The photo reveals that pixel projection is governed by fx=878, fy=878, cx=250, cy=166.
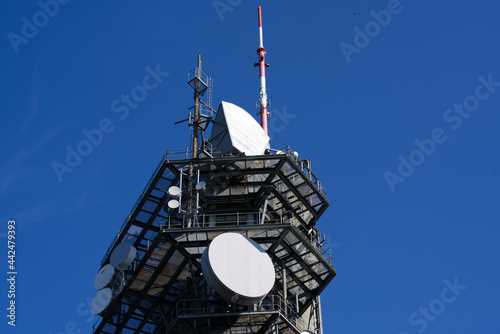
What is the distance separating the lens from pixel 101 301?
171 feet

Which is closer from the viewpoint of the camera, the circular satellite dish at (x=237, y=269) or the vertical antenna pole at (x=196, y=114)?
the circular satellite dish at (x=237, y=269)

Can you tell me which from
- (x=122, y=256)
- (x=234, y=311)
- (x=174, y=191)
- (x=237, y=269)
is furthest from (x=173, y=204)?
(x=234, y=311)

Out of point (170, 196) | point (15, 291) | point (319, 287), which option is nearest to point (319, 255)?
point (319, 287)

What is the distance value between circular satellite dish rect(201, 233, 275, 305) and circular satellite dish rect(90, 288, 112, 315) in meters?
8.22

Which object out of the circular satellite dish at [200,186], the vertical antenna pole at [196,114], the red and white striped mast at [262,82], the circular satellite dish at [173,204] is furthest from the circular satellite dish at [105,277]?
the red and white striped mast at [262,82]

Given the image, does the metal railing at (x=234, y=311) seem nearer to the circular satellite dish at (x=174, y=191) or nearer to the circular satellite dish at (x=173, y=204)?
the circular satellite dish at (x=173, y=204)

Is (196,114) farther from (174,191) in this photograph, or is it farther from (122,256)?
(122,256)

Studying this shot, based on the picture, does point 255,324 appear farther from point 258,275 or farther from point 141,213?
point 141,213

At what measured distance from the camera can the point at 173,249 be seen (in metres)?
49.7

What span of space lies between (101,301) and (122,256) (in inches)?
124

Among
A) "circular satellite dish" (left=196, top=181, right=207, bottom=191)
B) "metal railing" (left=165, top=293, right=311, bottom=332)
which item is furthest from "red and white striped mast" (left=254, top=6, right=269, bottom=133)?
"metal railing" (left=165, top=293, right=311, bottom=332)

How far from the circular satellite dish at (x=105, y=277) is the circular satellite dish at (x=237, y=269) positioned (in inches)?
318

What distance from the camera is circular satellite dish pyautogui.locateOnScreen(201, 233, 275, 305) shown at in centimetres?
4559

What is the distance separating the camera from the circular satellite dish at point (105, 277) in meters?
52.0
